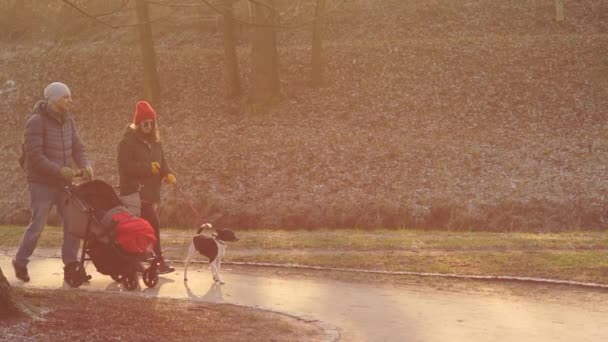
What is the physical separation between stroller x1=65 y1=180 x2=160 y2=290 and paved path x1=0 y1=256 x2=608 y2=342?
1.05 feet

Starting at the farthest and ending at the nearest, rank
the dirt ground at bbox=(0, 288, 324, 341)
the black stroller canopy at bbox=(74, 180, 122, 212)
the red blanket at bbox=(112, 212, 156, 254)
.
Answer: the black stroller canopy at bbox=(74, 180, 122, 212)
the red blanket at bbox=(112, 212, 156, 254)
the dirt ground at bbox=(0, 288, 324, 341)

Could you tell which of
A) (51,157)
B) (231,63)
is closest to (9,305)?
(51,157)

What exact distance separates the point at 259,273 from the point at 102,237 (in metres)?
2.86

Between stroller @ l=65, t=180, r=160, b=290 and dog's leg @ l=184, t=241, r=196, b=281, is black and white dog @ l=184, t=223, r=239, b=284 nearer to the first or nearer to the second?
dog's leg @ l=184, t=241, r=196, b=281

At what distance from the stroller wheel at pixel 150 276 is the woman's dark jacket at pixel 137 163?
1.15 metres

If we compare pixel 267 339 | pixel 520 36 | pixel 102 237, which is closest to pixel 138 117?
pixel 102 237

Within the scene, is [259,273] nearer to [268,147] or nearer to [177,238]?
[177,238]

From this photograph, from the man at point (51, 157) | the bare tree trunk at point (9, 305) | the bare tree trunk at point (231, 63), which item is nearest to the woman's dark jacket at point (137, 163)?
the man at point (51, 157)

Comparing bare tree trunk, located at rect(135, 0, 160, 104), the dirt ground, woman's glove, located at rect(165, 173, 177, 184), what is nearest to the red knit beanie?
woman's glove, located at rect(165, 173, 177, 184)

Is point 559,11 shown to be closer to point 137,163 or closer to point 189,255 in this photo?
point 189,255

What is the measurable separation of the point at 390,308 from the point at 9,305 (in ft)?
12.7

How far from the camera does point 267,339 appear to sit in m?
9.27

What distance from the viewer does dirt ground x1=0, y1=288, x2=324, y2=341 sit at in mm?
9104

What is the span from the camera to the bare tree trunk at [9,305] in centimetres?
955
